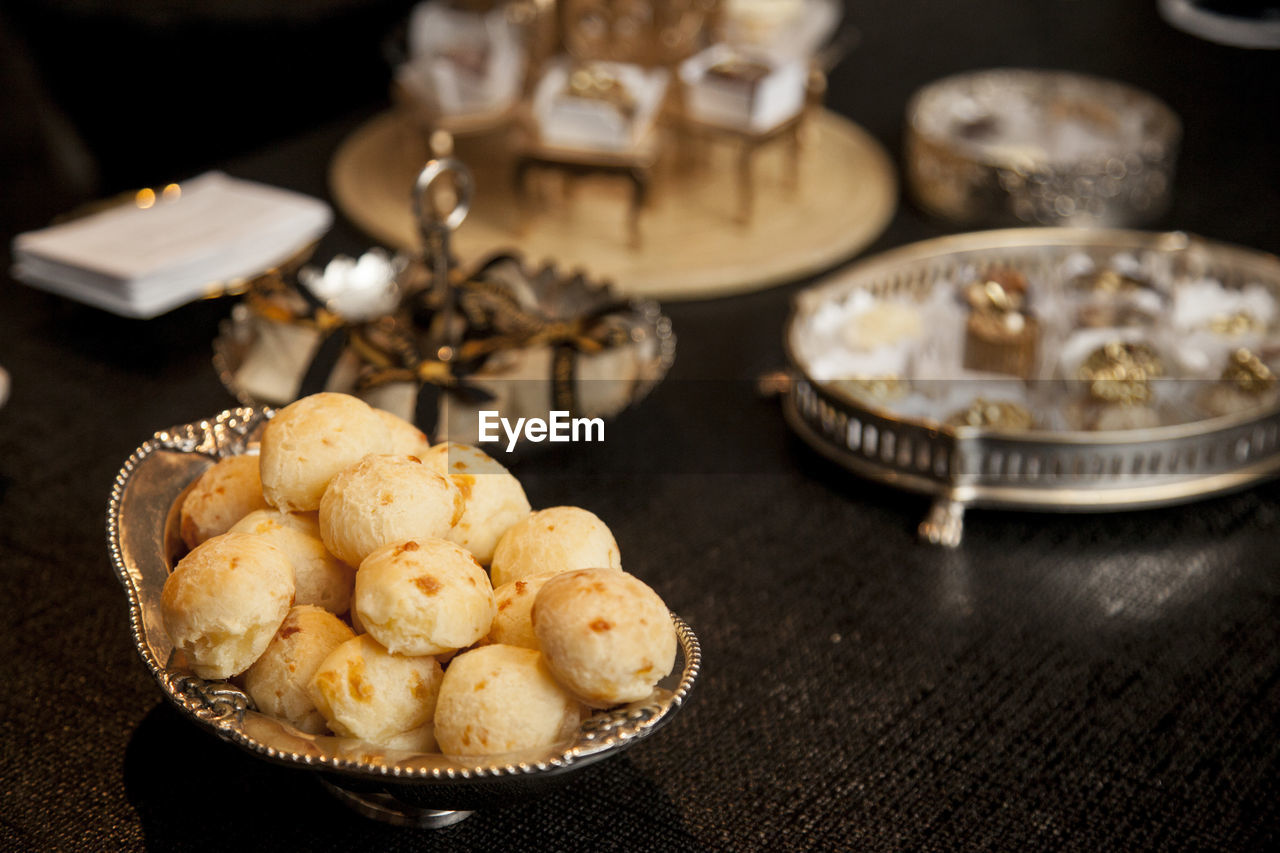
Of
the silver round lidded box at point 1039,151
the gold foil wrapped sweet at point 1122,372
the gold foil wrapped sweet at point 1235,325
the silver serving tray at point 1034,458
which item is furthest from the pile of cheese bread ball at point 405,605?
the silver round lidded box at point 1039,151

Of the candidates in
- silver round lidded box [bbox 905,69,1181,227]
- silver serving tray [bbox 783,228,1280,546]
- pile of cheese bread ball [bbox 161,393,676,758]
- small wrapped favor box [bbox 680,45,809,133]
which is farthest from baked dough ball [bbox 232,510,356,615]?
silver round lidded box [bbox 905,69,1181,227]

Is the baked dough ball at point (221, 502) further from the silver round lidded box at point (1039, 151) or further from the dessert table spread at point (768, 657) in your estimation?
the silver round lidded box at point (1039, 151)

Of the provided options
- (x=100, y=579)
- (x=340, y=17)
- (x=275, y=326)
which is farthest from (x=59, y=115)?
(x=100, y=579)

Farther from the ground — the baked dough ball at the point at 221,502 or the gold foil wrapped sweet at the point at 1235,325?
the baked dough ball at the point at 221,502

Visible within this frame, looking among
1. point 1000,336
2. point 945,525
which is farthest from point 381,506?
point 1000,336

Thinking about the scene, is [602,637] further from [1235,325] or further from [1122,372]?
[1235,325]

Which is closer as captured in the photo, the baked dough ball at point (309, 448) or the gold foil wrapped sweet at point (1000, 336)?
the baked dough ball at point (309, 448)

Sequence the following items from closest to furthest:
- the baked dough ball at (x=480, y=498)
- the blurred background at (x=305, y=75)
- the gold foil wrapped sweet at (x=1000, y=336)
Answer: the baked dough ball at (x=480, y=498)
the gold foil wrapped sweet at (x=1000, y=336)
the blurred background at (x=305, y=75)
